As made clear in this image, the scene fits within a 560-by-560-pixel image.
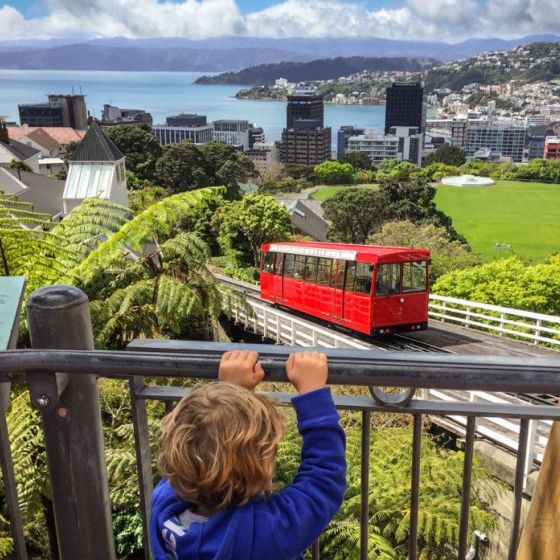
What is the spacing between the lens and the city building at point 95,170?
3250 centimetres

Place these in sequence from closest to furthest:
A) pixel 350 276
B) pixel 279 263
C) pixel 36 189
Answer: pixel 350 276
pixel 279 263
pixel 36 189

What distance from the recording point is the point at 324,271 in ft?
53.6

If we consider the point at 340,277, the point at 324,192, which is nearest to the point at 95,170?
the point at 340,277

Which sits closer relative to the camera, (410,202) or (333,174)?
(410,202)

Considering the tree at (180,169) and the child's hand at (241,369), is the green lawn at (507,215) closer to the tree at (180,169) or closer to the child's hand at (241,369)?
the tree at (180,169)

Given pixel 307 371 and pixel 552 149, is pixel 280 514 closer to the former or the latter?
pixel 307 371

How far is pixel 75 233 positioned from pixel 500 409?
27.2 feet

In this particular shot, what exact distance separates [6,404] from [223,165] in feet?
181

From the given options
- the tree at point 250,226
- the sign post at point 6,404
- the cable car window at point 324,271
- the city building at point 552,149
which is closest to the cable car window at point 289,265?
the cable car window at point 324,271

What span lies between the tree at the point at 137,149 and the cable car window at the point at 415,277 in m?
44.2

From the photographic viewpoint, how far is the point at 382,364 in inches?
65.7

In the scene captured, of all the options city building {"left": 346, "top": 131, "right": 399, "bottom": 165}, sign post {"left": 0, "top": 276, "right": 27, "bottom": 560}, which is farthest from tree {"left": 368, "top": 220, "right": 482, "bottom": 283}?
city building {"left": 346, "top": 131, "right": 399, "bottom": 165}

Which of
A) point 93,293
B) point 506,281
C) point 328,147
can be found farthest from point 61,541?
point 328,147

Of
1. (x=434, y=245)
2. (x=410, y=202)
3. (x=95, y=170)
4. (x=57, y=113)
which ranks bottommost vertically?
(x=434, y=245)
